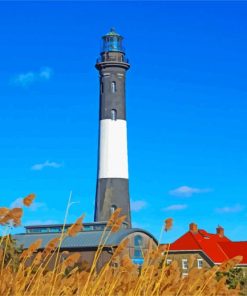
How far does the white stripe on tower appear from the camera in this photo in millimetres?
46219

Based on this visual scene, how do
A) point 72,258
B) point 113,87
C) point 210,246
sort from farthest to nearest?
point 210,246 → point 113,87 → point 72,258

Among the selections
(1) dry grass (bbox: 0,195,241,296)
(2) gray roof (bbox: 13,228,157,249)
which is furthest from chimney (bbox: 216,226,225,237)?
(1) dry grass (bbox: 0,195,241,296)

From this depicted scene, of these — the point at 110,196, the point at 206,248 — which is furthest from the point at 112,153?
the point at 206,248

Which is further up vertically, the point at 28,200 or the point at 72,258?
the point at 28,200

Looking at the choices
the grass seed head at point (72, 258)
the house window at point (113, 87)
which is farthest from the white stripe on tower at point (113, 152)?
the grass seed head at point (72, 258)

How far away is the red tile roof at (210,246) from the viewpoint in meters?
56.8

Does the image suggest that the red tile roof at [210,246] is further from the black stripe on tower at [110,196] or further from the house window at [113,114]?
the house window at [113,114]

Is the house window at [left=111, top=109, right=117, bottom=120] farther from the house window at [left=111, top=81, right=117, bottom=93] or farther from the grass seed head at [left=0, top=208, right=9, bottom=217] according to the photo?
the grass seed head at [left=0, top=208, right=9, bottom=217]

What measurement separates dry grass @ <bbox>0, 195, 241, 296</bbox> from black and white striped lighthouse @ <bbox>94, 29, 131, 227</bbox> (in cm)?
4146

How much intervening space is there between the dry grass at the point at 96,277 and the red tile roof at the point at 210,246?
52198 millimetres

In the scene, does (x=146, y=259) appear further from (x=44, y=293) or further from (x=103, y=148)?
(x=103, y=148)

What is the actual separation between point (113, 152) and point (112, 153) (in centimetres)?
10

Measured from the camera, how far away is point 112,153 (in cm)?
4622

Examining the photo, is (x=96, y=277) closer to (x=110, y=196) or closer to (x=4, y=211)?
(x=4, y=211)
